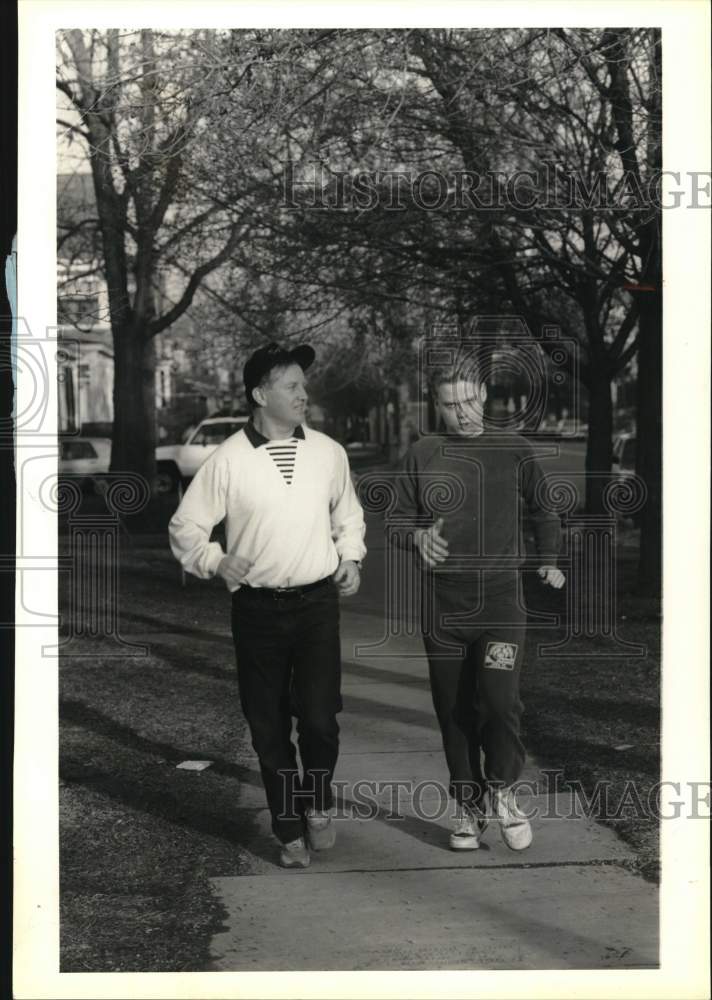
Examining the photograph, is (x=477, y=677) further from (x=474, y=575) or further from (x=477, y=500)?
(x=477, y=500)

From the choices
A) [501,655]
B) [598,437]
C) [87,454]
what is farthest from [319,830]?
[87,454]

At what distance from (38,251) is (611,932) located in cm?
292

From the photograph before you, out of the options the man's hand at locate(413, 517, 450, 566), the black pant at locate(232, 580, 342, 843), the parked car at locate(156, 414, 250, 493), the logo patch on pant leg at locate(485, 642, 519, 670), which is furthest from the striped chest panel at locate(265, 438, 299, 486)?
the parked car at locate(156, 414, 250, 493)

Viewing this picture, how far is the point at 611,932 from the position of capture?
456 cm

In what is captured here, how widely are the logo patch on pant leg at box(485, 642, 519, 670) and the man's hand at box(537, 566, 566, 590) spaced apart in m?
0.28

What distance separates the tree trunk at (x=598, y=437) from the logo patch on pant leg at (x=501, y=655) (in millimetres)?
11142

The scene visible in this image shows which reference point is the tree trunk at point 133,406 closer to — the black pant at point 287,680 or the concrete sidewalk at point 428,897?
the concrete sidewalk at point 428,897

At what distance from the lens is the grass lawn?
4793 millimetres

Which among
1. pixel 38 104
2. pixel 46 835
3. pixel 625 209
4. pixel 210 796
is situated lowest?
pixel 210 796

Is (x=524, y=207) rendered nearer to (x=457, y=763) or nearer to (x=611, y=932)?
(x=457, y=763)

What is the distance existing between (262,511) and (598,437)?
39.3 ft

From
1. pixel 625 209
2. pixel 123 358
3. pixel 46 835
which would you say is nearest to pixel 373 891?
pixel 46 835

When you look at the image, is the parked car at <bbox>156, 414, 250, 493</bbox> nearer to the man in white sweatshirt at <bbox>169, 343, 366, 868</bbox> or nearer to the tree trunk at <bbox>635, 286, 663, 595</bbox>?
the tree trunk at <bbox>635, 286, 663, 595</bbox>

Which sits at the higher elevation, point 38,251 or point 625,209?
point 625,209
